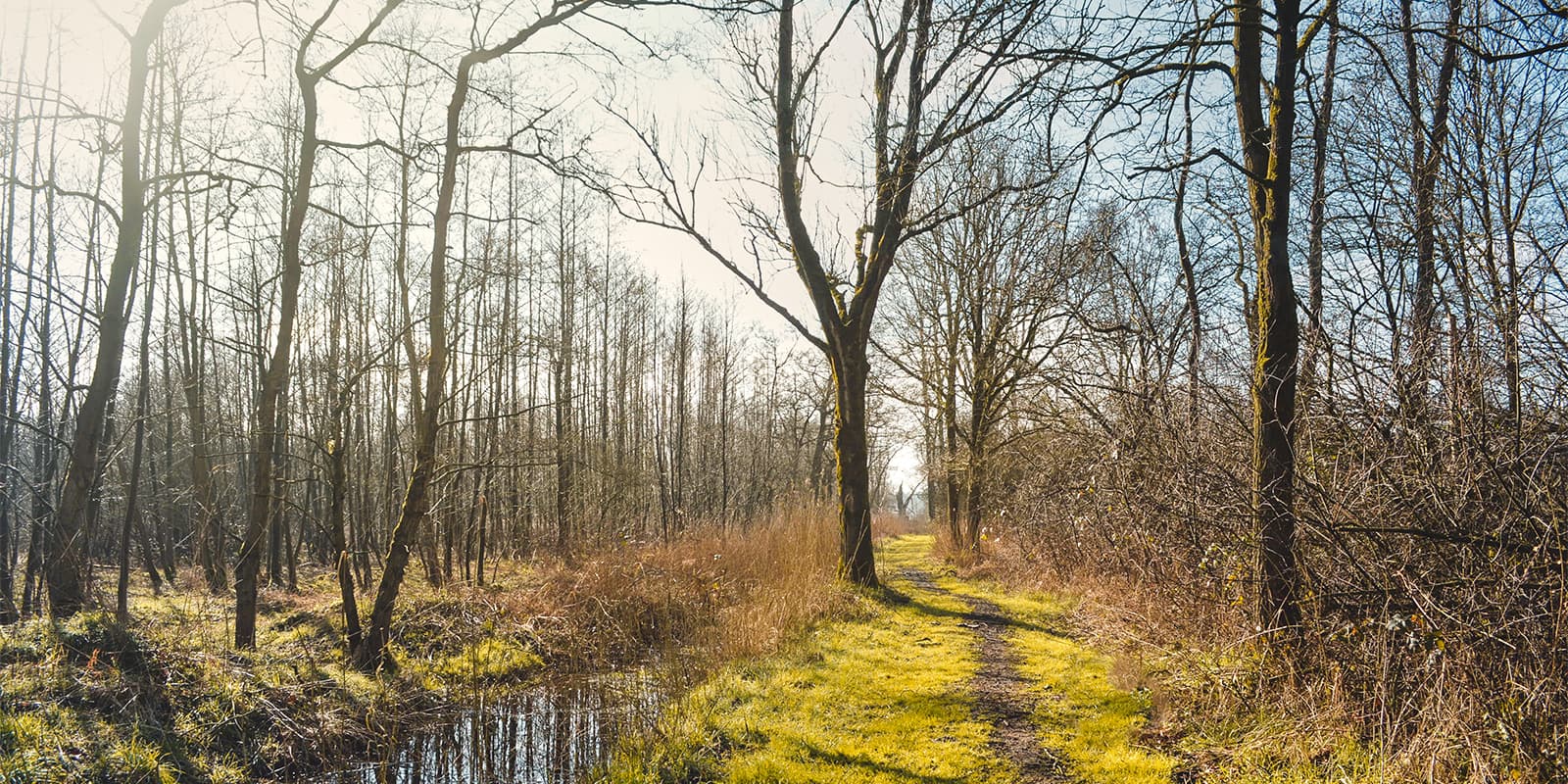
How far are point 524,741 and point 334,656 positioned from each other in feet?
11.2

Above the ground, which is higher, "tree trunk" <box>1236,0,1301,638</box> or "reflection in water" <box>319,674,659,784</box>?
"tree trunk" <box>1236,0,1301,638</box>

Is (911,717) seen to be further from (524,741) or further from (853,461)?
(853,461)

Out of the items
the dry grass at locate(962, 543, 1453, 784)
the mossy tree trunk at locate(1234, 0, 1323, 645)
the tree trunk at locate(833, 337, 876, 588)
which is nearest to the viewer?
the dry grass at locate(962, 543, 1453, 784)

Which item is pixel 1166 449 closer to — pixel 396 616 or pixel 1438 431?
pixel 1438 431

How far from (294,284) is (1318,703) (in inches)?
385

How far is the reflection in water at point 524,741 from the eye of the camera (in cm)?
552

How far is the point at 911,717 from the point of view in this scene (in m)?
5.20

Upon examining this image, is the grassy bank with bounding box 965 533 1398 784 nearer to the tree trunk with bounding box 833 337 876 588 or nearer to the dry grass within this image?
the dry grass

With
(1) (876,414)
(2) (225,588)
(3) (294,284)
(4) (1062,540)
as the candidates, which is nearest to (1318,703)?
(4) (1062,540)

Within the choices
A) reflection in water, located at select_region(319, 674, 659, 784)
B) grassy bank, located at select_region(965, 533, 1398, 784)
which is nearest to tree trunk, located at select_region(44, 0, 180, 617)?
reflection in water, located at select_region(319, 674, 659, 784)

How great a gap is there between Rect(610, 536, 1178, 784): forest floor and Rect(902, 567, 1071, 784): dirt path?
0.01 metres

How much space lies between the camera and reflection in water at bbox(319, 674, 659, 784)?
18.1 feet

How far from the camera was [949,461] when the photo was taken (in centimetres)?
1426

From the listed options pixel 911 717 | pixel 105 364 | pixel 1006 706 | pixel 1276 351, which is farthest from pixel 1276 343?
pixel 105 364
